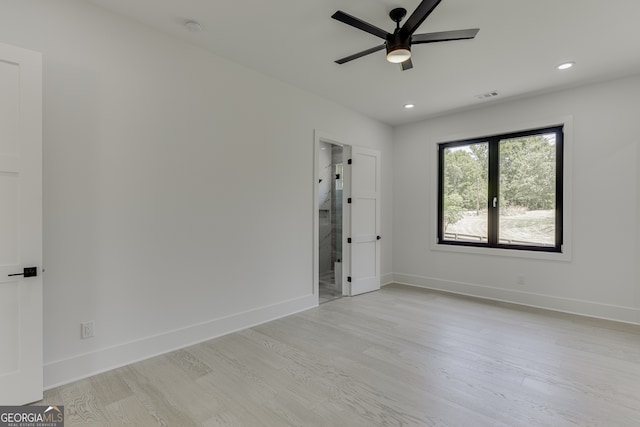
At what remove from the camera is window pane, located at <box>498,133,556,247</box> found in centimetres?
403

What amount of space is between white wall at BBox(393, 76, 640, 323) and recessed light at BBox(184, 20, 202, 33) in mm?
3953

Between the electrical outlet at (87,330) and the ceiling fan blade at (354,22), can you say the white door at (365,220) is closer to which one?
the ceiling fan blade at (354,22)

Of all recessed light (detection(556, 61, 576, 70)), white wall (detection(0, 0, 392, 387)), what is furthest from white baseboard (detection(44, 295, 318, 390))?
recessed light (detection(556, 61, 576, 70))

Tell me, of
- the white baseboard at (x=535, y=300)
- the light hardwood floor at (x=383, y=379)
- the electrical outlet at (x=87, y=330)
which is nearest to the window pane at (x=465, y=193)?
the white baseboard at (x=535, y=300)

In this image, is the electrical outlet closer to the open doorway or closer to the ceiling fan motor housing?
the open doorway

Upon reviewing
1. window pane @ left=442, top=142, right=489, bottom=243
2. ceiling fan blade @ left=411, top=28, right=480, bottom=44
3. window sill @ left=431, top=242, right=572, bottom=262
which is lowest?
window sill @ left=431, top=242, right=572, bottom=262

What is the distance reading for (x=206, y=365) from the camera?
8.12 ft

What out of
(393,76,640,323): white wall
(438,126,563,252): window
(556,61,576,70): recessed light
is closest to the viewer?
(556,61,576,70): recessed light

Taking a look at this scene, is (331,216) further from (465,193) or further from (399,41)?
(399,41)

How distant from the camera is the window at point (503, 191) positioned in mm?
4020

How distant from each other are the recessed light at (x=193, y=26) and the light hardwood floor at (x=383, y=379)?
286 cm

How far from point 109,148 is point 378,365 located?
112 inches

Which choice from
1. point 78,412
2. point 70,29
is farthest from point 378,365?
point 70,29

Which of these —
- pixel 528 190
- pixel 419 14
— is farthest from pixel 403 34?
pixel 528 190
